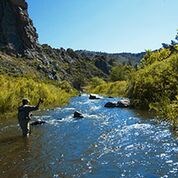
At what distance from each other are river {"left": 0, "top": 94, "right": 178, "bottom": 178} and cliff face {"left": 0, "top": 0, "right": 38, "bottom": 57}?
127 m

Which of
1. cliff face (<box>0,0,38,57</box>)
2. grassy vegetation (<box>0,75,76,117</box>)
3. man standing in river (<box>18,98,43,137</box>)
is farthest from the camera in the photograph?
cliff face (<box>0,0,38,57</box>)

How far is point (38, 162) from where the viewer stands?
19.3m

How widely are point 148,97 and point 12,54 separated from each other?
362 feet

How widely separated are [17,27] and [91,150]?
14653cm

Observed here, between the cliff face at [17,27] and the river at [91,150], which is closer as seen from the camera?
the river at [91,150]

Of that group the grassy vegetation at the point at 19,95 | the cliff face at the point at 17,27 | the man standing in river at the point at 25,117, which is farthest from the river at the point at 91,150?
the cliff face at the point at 17,27

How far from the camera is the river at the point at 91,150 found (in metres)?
17.2

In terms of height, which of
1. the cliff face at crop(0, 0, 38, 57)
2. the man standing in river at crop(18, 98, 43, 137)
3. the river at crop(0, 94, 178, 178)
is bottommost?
the river at crop(0, 94, 178, 178)

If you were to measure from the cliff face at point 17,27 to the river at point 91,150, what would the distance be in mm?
127018

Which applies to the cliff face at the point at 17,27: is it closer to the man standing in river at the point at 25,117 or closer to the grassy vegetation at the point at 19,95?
the grassy vegetation at the point at 19,95

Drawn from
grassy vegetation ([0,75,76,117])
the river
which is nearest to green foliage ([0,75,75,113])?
grassy vegetation ([0,75,76,117])

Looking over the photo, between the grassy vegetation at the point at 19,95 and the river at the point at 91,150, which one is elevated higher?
the grassy vegetation at the point at 19,95

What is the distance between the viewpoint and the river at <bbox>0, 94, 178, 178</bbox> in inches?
678

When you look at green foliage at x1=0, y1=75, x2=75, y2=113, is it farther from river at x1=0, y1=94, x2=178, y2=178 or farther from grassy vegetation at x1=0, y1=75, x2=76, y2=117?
river at x1=0, y1=94, x2=178, y2=178
